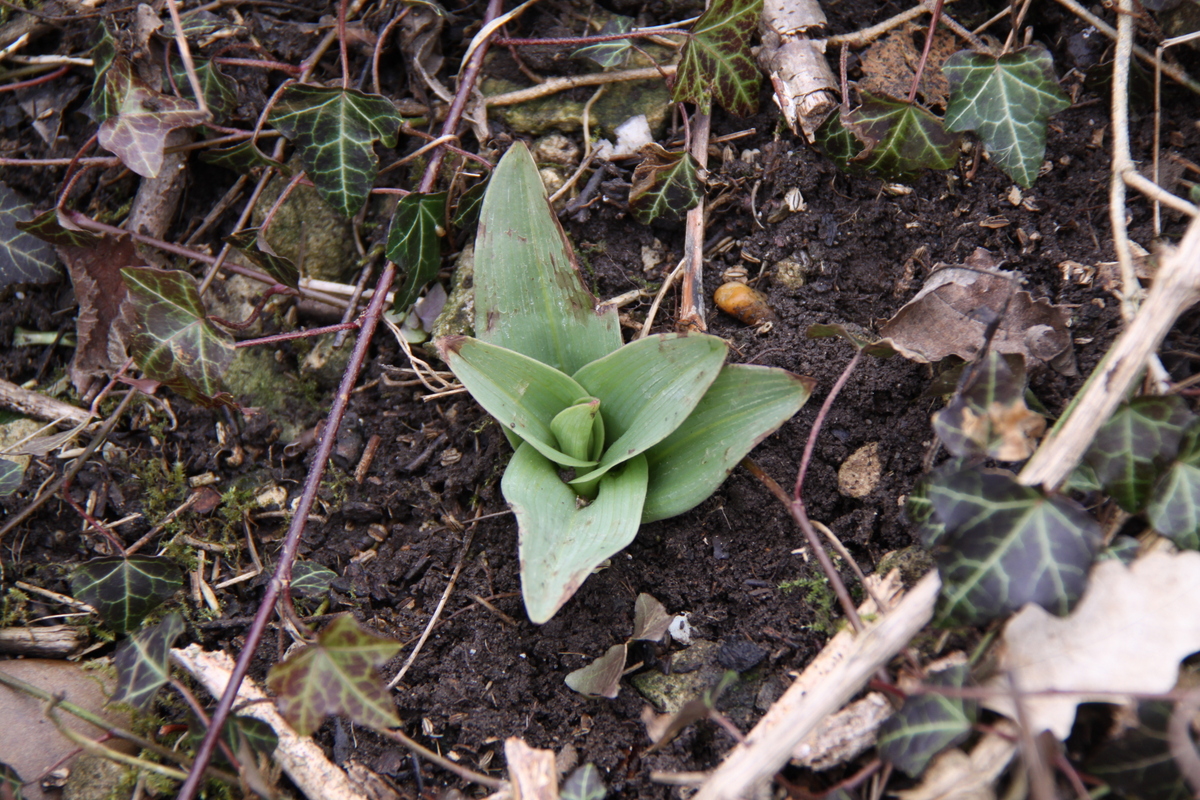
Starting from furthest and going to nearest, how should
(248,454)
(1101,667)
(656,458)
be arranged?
(248,454) < (656,458) < (1101,667)

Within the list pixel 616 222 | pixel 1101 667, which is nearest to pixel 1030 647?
pixel 1101 667

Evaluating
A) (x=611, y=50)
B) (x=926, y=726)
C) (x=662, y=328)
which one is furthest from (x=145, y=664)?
(x=611, y=50)

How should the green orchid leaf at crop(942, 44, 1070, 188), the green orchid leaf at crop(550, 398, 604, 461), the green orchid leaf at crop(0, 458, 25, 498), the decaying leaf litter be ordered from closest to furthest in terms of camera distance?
the decaying leaf litter, the green orchid leaf at crop(550, 398, 604, 461), the green orchid leaf at crop(942, 44, 1070, 188), the green orchid leaf at crop(0, 458, 25, 498)

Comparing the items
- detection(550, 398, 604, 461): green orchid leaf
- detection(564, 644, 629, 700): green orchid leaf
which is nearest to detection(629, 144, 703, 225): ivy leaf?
detection(550, 398, 604, 461): green orchid leaf

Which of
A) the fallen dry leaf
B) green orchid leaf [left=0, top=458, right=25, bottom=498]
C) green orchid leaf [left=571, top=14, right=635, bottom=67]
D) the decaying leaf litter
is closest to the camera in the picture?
the fallen dry leaf

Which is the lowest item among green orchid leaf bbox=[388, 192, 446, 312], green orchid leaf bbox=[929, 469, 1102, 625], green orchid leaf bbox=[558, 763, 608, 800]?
green orchid leaf bbox=[558, 763, 608, 800]

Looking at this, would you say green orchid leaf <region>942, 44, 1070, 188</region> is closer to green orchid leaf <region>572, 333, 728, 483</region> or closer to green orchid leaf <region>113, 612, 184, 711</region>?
green orchid leaf <region>572, 333, 728, 483</region>

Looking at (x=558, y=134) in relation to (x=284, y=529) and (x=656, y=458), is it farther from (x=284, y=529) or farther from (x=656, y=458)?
(x=284, y=529)

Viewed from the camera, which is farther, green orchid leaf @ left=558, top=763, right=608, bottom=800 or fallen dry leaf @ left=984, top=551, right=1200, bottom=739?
green orchid leaf @ left=558, top=763, right=608, bottom=800
